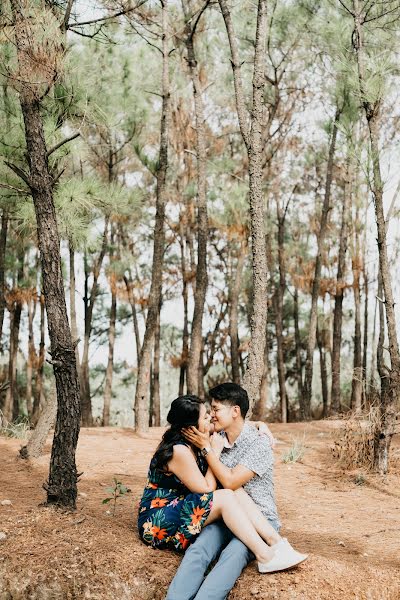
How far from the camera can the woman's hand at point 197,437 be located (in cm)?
318

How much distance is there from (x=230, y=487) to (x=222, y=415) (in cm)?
36

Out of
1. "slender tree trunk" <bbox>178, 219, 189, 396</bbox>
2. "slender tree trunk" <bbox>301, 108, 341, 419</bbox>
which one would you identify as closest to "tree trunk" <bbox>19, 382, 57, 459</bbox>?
"slender tree trunk" <bbox>301, 108, 341, 419</bbox>

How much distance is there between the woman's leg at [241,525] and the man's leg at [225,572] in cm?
5

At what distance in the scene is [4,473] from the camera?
225 inches

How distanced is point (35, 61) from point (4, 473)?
136 inches

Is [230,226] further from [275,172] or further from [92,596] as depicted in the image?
[92,596]

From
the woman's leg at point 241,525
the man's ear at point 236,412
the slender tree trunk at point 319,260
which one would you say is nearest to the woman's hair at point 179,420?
the man's ear at point 236,412

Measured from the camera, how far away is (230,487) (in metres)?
3.19

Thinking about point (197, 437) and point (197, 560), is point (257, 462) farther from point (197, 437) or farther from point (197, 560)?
point (197, 560)

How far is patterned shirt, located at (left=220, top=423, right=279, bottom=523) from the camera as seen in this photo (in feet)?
10.8

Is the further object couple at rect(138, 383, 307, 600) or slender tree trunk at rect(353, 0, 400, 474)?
slender tree trunk at rect(353, 0, 400, 474)

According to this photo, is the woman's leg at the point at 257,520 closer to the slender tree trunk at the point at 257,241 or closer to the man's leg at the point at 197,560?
the man's leg at the point at 197,560

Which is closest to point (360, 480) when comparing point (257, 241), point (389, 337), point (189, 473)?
point (389, 337)

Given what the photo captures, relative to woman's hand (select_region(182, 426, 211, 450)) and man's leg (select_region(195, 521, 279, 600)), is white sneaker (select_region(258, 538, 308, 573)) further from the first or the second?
woman's hand (select_region(182, 426, 211, 450))
